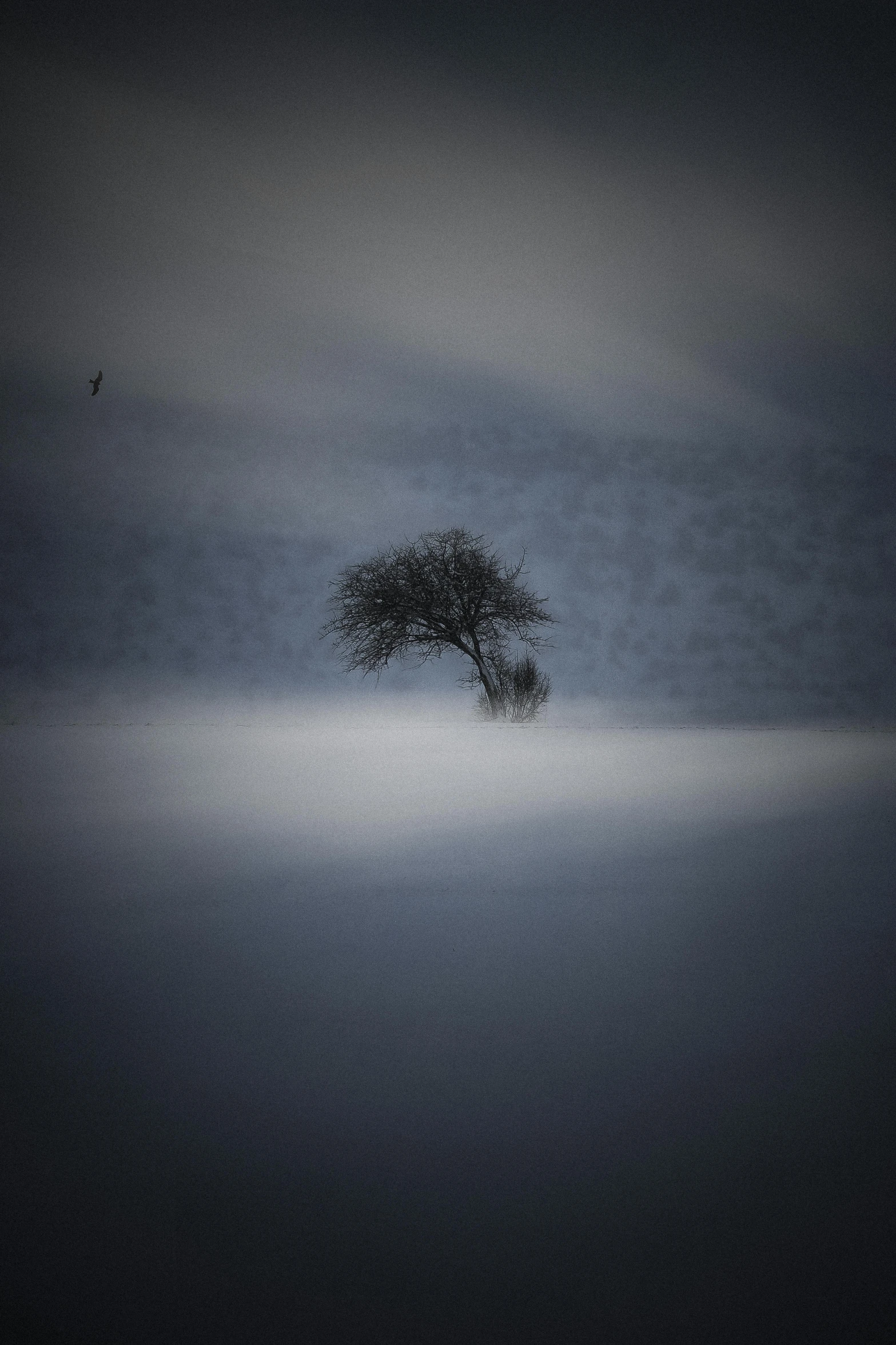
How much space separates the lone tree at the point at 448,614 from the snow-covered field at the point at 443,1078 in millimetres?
5634

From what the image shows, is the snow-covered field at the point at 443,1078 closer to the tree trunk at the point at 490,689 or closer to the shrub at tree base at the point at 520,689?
the shrub at tree base at the point at 520,689

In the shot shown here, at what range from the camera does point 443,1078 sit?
84 cm

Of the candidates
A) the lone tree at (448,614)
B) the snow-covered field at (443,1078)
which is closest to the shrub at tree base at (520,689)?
the lone tree at (448,614)

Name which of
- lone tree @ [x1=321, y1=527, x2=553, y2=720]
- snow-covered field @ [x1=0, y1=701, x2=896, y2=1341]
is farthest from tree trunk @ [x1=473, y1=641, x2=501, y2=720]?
snow-covered field @ [x1=0, y1=701, x2=896, y2=1341]

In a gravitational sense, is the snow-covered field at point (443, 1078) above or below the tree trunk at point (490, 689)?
below

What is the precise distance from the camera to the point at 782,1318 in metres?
0.53

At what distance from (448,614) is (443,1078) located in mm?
7304

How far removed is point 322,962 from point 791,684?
7707 millimetres

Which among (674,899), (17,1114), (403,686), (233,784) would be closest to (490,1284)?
(17,1114)

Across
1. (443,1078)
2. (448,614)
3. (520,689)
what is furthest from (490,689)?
(443,1078)

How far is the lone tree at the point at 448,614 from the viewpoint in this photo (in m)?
7.66

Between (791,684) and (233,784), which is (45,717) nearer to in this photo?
(233,784)

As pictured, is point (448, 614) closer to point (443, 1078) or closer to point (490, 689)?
point (490, 689)

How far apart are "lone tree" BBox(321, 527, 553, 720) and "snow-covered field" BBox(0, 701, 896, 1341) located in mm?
5634
